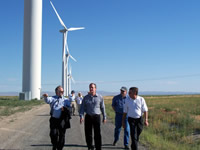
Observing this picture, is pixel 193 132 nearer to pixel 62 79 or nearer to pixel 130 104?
pixel 130 104

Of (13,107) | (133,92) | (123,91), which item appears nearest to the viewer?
(133,92)

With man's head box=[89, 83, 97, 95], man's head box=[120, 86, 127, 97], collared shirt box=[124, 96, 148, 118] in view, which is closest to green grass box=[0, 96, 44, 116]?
man's head box=[120, 86, 127, 97]

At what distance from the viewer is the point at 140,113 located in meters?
6.79

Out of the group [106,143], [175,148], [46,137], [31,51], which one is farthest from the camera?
[31,51]

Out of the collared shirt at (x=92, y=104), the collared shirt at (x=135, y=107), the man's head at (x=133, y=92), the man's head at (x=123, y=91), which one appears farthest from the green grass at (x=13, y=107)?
the man's head at (x=133, y=92)

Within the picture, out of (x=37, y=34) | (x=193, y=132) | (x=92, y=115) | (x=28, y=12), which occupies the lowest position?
(x=193, y=132)

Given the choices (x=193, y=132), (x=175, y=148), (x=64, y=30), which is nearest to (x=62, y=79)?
(x=64, y=30)

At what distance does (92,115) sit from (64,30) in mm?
49804

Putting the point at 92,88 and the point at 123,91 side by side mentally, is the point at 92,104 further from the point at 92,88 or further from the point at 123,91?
the point at 123,91

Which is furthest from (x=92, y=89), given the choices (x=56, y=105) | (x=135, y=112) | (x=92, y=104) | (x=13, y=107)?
(x=13, y=107)

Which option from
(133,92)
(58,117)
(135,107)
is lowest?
(58,117)

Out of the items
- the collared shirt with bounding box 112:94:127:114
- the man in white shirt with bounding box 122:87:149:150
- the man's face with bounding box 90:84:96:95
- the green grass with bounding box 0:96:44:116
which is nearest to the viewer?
the man in white shirt with bounding box 122:87:149:150

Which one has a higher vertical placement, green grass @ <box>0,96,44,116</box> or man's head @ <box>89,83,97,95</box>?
man's head @ <box>89,83,97,95</box>

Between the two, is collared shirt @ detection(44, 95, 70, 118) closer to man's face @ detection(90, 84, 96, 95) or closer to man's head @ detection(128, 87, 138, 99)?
man's face @ detection(90, 84, 96, 95)
